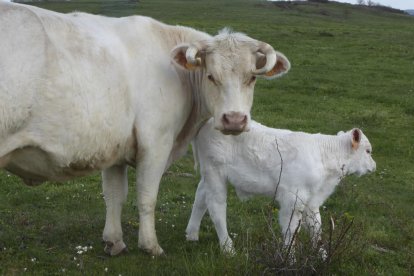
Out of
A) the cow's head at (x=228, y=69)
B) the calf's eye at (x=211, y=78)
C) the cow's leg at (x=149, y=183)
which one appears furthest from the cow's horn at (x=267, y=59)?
the cow's leg at (x=149, y=183)

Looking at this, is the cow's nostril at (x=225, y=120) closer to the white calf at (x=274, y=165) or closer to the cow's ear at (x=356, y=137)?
the white calf at (x=274, y=165)

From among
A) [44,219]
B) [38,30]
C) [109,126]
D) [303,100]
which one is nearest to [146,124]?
[109,126]

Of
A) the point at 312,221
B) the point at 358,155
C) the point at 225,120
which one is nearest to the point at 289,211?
the point at 312,221

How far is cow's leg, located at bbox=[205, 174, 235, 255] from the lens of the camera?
7866 millimetres

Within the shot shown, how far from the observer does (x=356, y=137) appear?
321 inches

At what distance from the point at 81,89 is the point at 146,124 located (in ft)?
3.41

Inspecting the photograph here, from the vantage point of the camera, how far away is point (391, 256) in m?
7.82

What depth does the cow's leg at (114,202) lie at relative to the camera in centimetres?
794

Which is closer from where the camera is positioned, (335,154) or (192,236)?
(335,154)

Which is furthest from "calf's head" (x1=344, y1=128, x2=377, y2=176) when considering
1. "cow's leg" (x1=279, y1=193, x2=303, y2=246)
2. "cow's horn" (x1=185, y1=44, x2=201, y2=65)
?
"cow's horn" (x1=185, y1=44, x2=201, y2=65)

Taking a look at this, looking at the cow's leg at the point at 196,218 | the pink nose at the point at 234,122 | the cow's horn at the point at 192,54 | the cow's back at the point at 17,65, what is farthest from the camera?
the cow's leg at the point at 196,218

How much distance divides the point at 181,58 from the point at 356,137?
2565 mm

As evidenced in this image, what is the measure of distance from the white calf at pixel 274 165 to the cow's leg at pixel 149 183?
2.41ft

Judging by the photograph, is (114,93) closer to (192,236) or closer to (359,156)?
(192,236)
